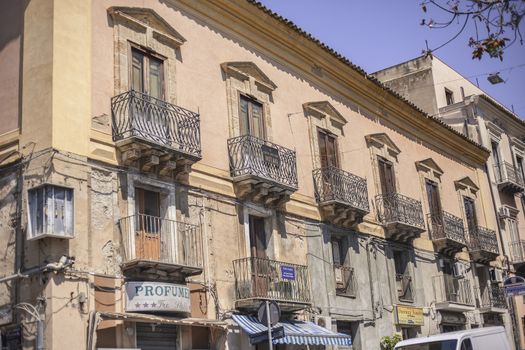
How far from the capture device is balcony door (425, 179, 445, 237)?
81.4 ft

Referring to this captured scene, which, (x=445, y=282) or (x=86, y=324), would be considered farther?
(x=445, y=282)

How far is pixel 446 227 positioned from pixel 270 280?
424 inches

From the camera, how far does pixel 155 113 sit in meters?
14.5

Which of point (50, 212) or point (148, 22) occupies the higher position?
point (148, 22)

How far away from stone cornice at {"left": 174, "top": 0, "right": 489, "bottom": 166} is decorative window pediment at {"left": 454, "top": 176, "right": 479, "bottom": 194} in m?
1.24

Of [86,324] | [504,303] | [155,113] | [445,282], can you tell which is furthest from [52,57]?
[504,303]

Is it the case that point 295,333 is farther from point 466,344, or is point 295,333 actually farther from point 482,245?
point 482,245

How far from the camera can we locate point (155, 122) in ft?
47.2

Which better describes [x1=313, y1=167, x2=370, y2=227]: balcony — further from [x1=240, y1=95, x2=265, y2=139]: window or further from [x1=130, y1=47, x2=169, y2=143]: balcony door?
[x1=130, y1=47, x2=169, y2=143]: balcony door

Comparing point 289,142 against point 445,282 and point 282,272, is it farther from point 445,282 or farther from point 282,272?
point 445,282

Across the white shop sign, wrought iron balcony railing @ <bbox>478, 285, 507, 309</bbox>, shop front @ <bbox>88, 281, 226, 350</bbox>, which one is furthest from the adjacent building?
the white shop sign

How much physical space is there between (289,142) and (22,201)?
811 centimetres

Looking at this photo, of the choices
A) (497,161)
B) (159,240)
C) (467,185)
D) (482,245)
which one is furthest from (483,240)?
(159,240)

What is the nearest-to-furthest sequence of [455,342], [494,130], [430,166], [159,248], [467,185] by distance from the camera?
[159,248], [455,342], [430,166], [467,185], [494,130]
